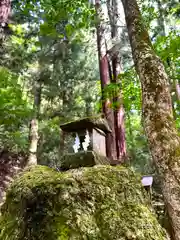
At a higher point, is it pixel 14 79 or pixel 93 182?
pixel 14 79

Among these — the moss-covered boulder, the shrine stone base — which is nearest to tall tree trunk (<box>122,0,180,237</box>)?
the moss-covered boulder

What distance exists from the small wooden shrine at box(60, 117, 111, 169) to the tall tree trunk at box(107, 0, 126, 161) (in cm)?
228

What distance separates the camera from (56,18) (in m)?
4.00

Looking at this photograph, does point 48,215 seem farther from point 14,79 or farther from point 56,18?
point 14,79

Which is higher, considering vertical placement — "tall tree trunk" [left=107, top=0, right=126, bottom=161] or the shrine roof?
"tall tree trunk" [left=107, top=0, right=126, bottom=161]

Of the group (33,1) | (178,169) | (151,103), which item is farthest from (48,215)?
(33,1)

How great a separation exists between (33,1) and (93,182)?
3670 millimetres

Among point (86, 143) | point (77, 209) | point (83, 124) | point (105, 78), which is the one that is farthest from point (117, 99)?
point (77, 209)

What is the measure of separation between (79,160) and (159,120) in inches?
45.6

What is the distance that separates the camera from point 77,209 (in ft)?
6.03

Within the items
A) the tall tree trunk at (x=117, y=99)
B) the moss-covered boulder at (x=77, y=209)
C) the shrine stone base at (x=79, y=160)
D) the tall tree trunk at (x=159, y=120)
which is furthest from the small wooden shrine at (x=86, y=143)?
the tall tree trunk at (x=117, y=99)

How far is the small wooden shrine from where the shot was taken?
2701mm

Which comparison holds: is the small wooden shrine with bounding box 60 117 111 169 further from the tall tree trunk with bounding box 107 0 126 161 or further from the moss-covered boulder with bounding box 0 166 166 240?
the tall tree trunk with bounding box 107 0 126 161

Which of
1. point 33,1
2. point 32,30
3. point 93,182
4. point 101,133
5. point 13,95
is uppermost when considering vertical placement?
point 32,30
